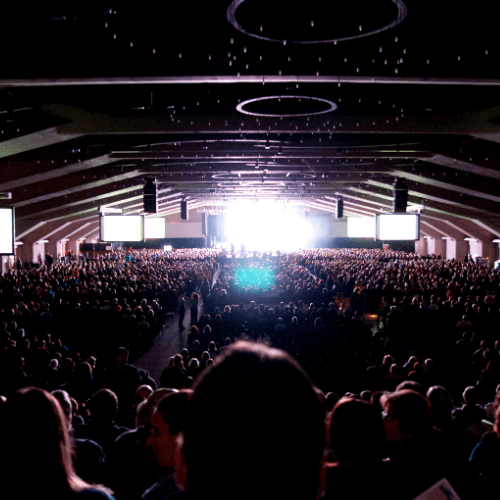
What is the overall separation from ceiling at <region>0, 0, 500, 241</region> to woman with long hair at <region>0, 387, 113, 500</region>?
565 centimetres

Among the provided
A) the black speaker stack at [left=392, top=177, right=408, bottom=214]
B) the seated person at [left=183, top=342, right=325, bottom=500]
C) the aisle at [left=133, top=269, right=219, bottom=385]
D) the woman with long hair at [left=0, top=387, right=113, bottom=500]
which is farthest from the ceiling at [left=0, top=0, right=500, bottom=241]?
the aisle at [left=133, top=269, right=219, bottom=385]

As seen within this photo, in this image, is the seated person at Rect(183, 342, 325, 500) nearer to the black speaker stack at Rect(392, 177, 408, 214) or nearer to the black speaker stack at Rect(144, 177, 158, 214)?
the black speaker stack at Rect(144, 177, 158, 214)

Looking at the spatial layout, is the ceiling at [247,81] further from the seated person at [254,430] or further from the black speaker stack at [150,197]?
the seated person at [254,430]

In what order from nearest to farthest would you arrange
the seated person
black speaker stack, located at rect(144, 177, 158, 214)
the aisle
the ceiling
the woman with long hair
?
the seated person → the woman with long hair → the ceiling → the aisle → black speaker stack, located at rect(144, 177, 158, 214)

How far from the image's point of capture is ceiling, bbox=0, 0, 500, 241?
6.35 meters

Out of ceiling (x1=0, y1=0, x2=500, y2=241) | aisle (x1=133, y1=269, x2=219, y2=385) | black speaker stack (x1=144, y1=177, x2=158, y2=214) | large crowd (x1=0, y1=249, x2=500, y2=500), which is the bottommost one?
aisle (x1=133, y1=269, x2=219, y2=385)

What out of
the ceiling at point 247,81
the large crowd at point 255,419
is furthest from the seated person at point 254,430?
the ceiling at point 247,81

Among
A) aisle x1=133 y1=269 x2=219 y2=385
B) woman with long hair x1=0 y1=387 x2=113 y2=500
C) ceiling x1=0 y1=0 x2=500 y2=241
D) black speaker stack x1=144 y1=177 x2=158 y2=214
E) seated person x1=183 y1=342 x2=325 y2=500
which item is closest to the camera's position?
seated person x1=183 y1=342 x2=325 y2=500

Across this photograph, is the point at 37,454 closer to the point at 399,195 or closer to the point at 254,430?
the point at 254,430

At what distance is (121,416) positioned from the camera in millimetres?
5605

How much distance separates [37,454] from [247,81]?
7.87 m

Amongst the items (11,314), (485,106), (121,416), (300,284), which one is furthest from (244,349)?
(300,284)

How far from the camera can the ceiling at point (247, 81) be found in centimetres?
635

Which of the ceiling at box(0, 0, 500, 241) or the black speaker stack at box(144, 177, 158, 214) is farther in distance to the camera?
the black speaker stack at box(144, 177, 158, 214)
